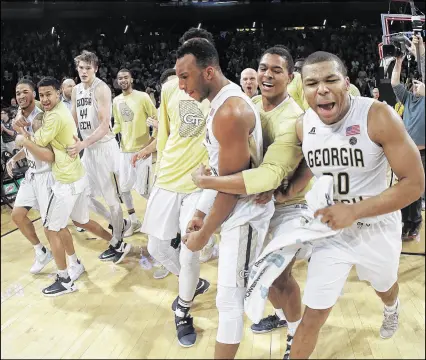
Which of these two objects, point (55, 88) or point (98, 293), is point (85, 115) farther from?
point (98, 293)

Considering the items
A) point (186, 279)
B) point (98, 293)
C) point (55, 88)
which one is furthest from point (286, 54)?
A: point (98, 293)

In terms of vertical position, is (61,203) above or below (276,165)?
below

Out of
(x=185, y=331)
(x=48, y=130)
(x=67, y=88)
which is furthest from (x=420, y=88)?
(x=67, y=88)

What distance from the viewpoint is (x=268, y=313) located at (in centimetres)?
278

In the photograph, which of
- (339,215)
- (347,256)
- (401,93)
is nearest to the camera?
(339,215)

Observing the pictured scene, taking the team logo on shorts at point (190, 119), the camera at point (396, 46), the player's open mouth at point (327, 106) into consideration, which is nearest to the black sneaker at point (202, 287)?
the team logo on shorts at point (190, 119)

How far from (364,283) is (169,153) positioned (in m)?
1.69

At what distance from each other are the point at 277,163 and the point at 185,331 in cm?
122

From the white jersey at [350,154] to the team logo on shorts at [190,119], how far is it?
0.89m

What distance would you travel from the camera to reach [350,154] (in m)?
1.78

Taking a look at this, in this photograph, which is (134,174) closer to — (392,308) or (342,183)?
(392,308)

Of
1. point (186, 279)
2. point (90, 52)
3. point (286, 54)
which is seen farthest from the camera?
point (90, 52)

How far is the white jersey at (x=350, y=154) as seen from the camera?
175cm

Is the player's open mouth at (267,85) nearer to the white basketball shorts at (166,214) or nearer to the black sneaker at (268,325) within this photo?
the white basketball shorts at (166,214)
